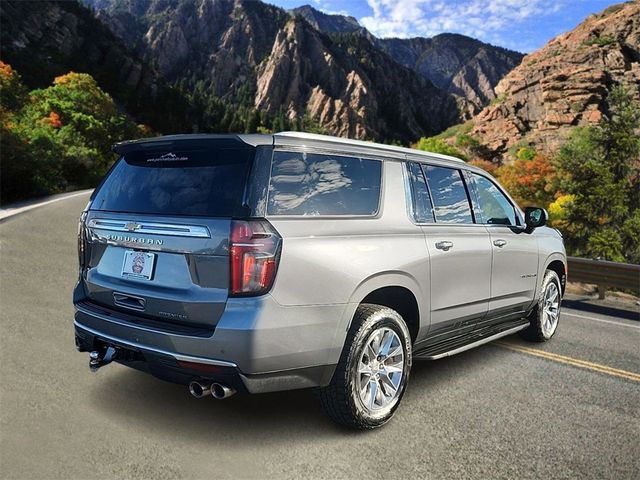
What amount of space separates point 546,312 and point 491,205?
5.77ft

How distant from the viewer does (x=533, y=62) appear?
344 ft

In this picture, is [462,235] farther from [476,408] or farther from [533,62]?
[533,62]

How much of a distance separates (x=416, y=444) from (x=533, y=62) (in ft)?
390

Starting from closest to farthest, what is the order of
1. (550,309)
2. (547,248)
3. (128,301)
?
(128,301), (547,248), (550,309)

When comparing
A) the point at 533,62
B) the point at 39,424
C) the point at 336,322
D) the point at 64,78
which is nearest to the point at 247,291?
the point at 336,322

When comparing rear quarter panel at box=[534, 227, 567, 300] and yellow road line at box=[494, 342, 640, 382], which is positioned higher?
rear quarter panel at box=[534, 227, 567, 300]

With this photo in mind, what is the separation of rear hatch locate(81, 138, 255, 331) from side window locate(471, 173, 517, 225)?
256 cm

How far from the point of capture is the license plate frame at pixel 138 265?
287cm

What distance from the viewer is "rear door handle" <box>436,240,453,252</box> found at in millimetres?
3715

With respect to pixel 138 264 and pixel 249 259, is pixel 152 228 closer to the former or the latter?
pixel 138 264

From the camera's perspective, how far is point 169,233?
9.16 feet

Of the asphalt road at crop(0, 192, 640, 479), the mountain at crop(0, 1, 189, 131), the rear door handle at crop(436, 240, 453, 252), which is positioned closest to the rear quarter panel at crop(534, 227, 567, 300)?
the asphalt road at crop(0, 192, 640, 479)

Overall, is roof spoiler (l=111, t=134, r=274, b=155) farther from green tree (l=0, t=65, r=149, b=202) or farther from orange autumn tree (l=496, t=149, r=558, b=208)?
orange autumn tree (l=496, t=149, r=558, b=208)

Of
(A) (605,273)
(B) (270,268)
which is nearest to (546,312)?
(A) (605,273)
